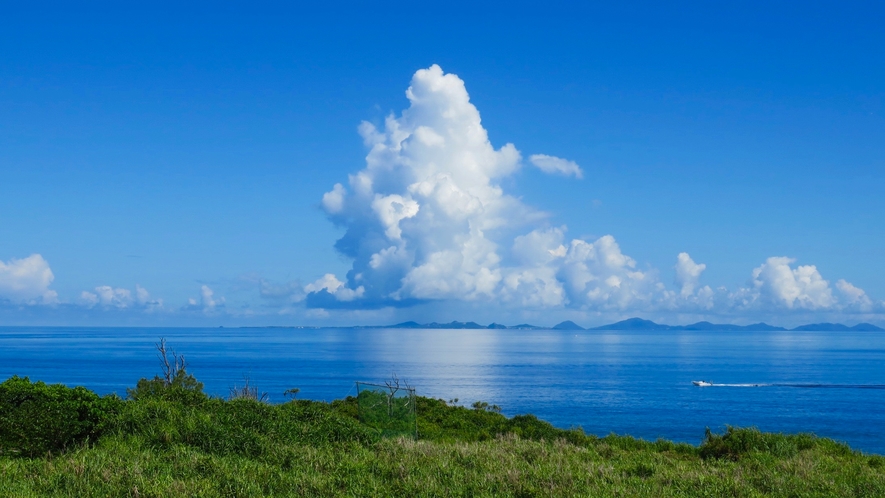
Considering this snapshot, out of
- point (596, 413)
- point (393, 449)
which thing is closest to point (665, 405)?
point (596, 413)

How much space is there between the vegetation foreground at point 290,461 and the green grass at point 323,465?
33mm

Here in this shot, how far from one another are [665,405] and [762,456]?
57.4 metres

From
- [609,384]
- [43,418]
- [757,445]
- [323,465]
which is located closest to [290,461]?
[323,465]

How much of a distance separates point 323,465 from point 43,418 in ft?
19.5

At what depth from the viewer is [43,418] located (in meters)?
14.1

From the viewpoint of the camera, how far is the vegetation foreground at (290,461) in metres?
11.3

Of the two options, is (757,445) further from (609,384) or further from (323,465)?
(609,384)

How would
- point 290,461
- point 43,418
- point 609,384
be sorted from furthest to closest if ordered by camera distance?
point 609,384 → point 43,418 → point 290,461

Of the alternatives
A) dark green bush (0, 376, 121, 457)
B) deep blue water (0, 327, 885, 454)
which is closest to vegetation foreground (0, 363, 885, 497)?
dark green bush (0, 376, 121, 457)

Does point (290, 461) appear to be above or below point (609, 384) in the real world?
above

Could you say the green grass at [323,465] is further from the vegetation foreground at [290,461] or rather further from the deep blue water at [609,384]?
the deep blue water at [609,384]

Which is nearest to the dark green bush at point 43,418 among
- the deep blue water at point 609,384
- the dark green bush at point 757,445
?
the dark green bush at point 757,445

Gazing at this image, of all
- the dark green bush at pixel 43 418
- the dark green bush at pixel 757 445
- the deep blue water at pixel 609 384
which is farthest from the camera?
the deep blue water at pixel 609 384

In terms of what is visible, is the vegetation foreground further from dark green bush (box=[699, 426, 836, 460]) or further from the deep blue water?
the deep blue water
